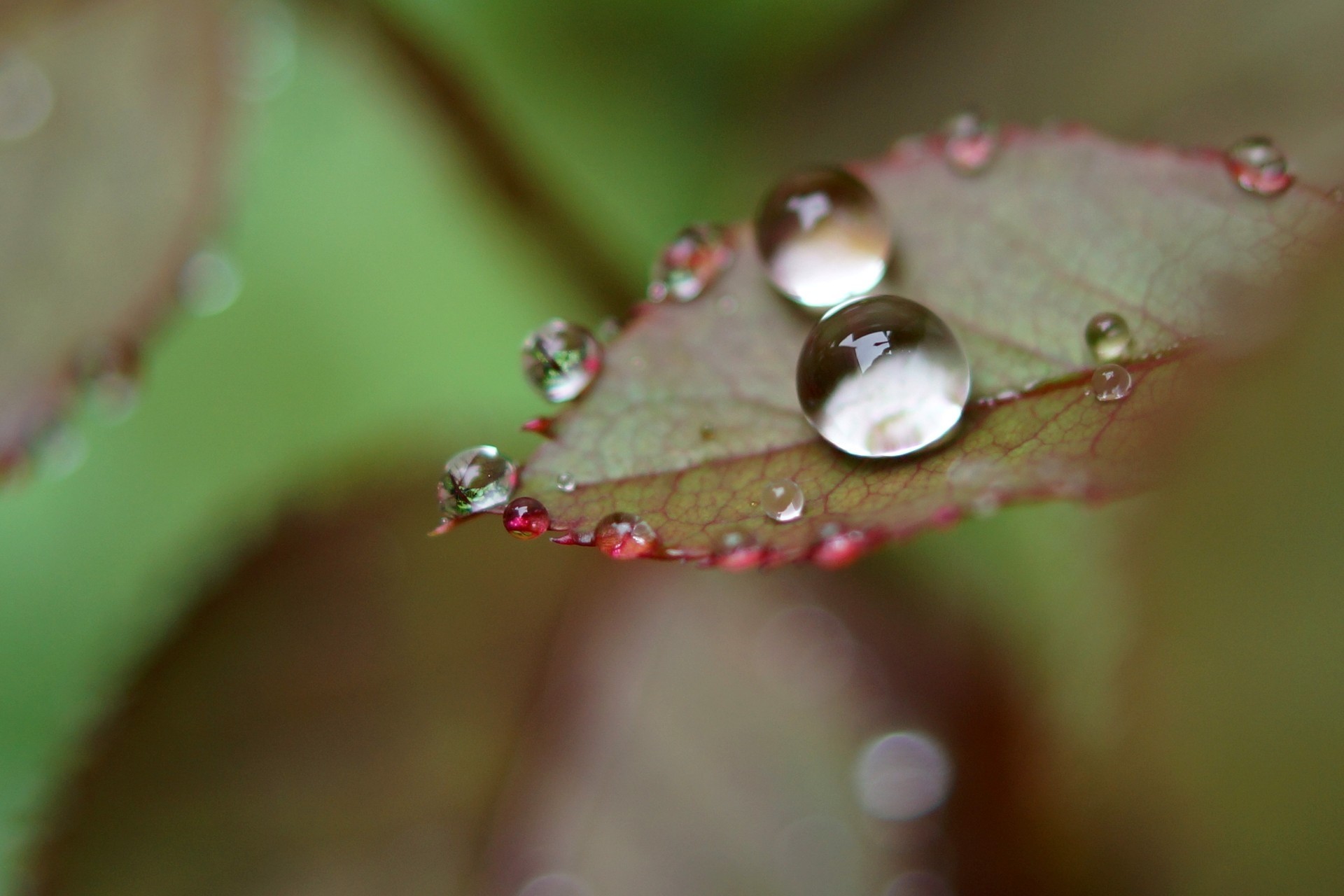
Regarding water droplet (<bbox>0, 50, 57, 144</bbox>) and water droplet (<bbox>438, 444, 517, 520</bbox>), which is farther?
water droplet (<bbox>0, 50, 57, 144</bbox>)

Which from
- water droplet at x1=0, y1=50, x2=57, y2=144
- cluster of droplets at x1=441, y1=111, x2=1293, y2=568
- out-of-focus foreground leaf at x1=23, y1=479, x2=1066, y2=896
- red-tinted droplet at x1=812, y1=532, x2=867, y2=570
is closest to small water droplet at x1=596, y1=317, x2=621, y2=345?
cluster of droplets at x1=441, y1=111, x2=1293, y2=568

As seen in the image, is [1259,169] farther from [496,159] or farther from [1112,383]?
[496,159]

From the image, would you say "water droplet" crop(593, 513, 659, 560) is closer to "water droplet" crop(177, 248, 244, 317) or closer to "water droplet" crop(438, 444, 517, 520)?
"water droplet" crop(438, 444, 517, 520)

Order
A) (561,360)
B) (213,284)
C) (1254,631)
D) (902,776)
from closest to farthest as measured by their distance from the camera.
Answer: (1254,631), (561,360), (902,776), (213,284)

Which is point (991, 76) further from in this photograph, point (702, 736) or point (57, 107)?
point (57, 107)

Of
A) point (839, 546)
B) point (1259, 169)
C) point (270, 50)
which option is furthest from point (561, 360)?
point (270, 50)

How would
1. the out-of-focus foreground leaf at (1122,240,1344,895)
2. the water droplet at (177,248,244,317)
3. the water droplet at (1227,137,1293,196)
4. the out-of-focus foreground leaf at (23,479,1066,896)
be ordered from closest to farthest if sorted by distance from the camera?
the out-of-focus foreground leaf at (1122,240,1344,895), the water droplet at (1227,137,1293,196), the out-of-focus foreground leaf at (23,479,1066,896), the water droplet at (177,248,244,317)
